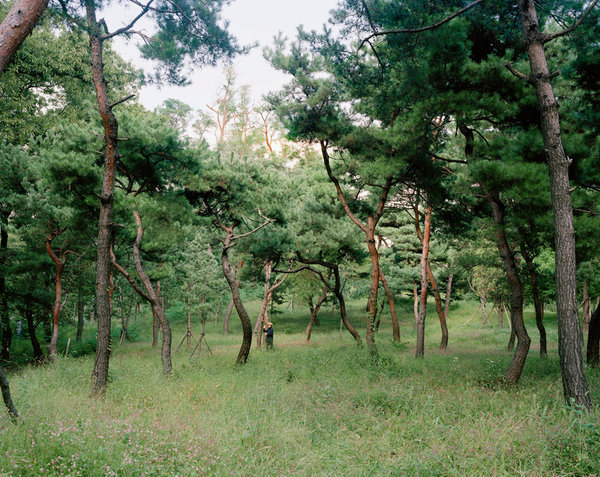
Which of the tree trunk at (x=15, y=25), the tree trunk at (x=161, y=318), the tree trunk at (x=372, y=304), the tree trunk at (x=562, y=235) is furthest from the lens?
the tree trunk at (x=372, y=304)

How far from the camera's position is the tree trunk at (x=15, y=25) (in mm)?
3891

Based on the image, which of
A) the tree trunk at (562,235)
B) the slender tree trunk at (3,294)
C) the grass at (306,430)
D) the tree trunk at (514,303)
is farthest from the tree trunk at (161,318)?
the tree trunk at (562,235)

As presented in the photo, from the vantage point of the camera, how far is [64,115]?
15914mm

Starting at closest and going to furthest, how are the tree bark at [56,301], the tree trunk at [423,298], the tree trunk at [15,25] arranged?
the tree trunk at [15,25] < the tree bark at [56,301] < the tree trunk at [423,298]

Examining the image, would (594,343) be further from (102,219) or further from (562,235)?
(102,219)

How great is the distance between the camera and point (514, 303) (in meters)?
8.08

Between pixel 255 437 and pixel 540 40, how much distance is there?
715 centimetres

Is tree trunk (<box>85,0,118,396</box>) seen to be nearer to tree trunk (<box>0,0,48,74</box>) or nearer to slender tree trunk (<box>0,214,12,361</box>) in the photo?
tree trunk (<box>0,0,48,74</box>)

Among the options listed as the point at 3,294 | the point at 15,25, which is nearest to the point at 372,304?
the point at 15,25

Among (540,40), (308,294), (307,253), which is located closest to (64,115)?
(307,253)

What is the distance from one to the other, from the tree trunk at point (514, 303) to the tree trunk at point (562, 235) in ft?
7.24

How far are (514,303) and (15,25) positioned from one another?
31.6 ft

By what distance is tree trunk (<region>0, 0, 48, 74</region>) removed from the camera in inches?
153

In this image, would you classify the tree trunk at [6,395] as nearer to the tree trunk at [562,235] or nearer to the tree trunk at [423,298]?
the tree trunk at [562,235]
